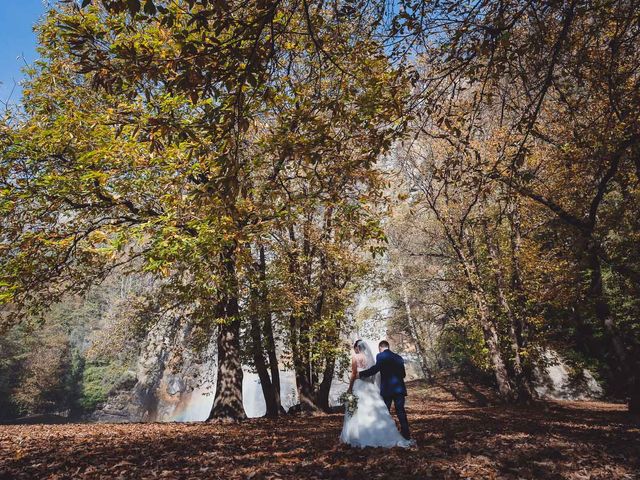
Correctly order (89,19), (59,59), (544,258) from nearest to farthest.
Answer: (89,19) → (59,59) → (544,258)

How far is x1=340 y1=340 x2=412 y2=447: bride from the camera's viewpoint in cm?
689

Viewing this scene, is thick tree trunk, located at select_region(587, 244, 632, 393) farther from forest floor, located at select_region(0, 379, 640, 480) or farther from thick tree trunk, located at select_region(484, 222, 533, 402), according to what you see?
thick tree trunk, located at select_region(484, 222, 533, 402)

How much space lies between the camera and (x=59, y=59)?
425 inches

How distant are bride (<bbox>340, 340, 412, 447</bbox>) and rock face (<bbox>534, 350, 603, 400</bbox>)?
16.6m

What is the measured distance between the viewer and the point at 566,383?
842 inches

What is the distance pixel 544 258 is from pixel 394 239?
1620 centimetres

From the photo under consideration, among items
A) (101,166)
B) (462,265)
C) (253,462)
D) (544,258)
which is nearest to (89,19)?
(101,166)

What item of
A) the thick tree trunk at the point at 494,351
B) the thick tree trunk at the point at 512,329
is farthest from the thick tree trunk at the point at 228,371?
the thick tree trunk at the point at 512,329

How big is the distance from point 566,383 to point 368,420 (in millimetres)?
19708

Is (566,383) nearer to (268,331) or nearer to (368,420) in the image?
(268,331)

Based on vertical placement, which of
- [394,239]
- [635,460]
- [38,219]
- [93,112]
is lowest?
[635,460]

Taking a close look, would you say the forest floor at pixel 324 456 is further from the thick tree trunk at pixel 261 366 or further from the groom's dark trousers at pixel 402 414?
the thick tree trunk at pixel 261 366

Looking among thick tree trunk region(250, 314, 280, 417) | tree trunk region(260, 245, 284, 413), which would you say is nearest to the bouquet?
tree trunk region(260, 245, 284, 413)

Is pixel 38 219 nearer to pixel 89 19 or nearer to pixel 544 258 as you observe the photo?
pixel 89 19
